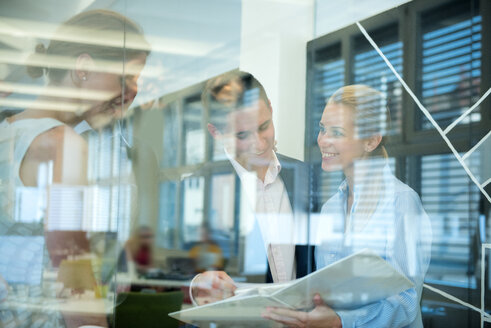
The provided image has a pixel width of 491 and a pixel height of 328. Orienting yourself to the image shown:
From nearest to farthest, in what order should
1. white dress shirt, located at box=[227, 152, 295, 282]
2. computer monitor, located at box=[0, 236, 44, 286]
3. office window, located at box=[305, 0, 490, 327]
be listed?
computer monitor, located at box=[0, 236, 44, 286]
white dress shirt, located at box=[227, 152, 295, 282]
office window, located at box=[305, 0, 490, 327]

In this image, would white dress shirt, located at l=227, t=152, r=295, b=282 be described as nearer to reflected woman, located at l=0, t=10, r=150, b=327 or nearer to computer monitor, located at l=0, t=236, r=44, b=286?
reflected woman, located at l=0, t=10, r=150, b=327

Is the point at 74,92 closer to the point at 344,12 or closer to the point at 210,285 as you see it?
the point at 210,285

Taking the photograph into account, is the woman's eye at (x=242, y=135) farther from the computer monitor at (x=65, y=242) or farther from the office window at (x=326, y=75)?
the computer monitor at (x=65, y=242)

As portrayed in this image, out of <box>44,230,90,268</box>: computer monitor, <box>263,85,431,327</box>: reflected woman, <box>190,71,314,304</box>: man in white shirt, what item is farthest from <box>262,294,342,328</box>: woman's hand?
<box>44,230,90,268</box>: computer monitor

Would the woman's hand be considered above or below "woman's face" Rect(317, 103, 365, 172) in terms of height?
below

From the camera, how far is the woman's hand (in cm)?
252

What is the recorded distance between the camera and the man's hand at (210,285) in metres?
2.46

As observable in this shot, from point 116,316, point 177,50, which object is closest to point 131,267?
point 116,316

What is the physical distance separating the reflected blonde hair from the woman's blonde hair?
0.94 metres

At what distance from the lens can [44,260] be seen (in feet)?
7.94

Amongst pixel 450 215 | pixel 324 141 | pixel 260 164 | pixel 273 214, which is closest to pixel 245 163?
pixel 260 164

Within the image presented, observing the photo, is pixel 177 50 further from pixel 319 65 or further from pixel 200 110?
pixel 319 65

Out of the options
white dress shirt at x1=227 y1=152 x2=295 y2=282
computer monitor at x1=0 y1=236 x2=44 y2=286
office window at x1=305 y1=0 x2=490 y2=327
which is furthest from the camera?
office window at x1=305 y1=0 x2=490 y2=327

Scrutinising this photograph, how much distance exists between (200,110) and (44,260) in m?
0.93
